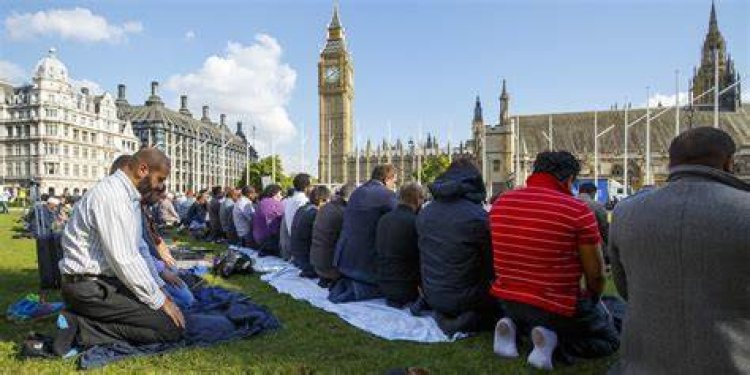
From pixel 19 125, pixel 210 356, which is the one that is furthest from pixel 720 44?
pixel 19 125

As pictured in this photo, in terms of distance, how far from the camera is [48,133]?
83.9 m

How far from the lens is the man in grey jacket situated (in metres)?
2.88

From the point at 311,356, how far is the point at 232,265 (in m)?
5.43

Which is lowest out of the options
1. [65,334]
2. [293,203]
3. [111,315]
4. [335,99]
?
[65,334]

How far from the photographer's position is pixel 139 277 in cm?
495

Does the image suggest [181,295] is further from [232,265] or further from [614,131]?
[614,131]

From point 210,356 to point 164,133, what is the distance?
355 feet

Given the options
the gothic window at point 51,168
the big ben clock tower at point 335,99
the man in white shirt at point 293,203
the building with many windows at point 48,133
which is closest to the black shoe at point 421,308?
the man in white shirt at point 293,203

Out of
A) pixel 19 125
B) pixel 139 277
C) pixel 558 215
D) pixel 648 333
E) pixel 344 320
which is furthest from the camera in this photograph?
pixel 19 125

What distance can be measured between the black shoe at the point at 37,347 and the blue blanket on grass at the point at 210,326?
46 centimetres

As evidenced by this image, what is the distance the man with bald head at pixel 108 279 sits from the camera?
492cm

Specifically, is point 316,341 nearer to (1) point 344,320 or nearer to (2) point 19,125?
(1) point 344,320

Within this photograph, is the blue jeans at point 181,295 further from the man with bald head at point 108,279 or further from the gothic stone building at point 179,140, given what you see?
the gothic stone building at point 179,140

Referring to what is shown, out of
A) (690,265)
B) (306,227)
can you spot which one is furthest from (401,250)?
(690,265)
